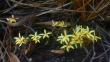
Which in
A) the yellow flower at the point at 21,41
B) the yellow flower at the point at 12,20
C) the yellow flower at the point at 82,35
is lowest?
the yellow flower at the point at 21,41

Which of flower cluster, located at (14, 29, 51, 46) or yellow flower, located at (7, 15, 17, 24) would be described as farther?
yellow flower, located at (7, 15, 17, 24)

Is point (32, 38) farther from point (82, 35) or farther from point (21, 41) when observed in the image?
point (82, 35)

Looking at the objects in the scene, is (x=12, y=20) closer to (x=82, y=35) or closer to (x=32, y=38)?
(x=32, y=38)

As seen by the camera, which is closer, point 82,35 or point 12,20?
point 82,35

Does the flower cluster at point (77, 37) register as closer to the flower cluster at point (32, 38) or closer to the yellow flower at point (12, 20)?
the flower cluster at point (32, 38)

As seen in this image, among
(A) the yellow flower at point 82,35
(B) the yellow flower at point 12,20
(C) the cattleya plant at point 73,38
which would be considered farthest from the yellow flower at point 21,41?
(A) the yellow flower at point 82,35

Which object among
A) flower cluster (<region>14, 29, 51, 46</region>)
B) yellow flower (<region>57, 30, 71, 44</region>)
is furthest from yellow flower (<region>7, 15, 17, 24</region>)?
yellow flower (<region>57, 30, 71, 44</region>)

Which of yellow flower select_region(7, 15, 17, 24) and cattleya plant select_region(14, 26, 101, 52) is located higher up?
yellow flower select_region(7, 15, 17, 24)

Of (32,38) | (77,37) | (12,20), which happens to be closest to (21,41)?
(32,38)

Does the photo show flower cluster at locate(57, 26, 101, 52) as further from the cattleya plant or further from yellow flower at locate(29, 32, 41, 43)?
yellow flower at locate(29, 32, 41, 43)

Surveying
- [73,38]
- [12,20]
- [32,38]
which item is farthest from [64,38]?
[12,20]
